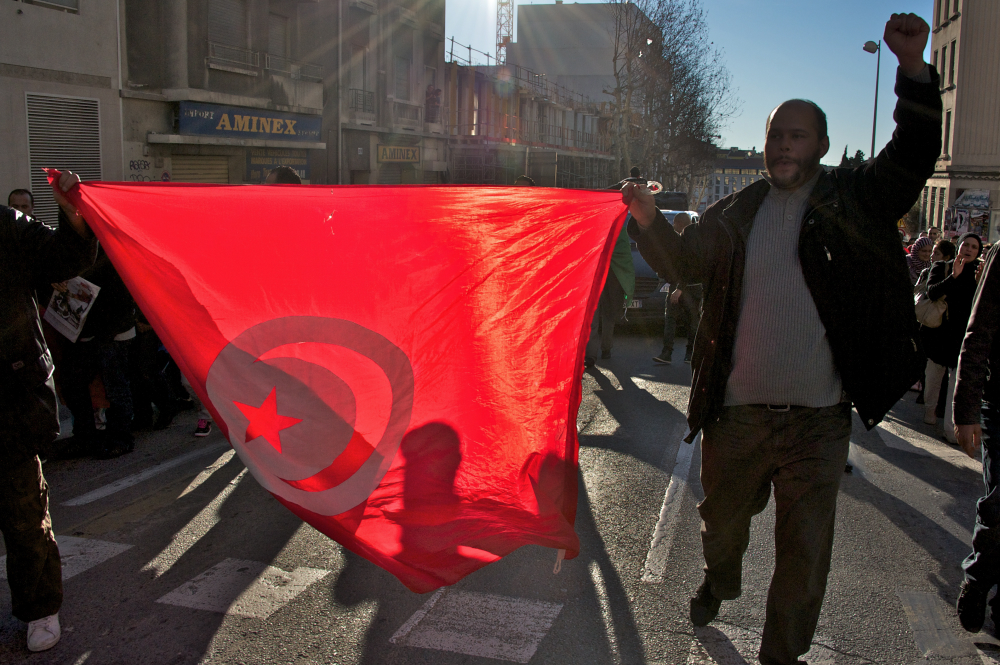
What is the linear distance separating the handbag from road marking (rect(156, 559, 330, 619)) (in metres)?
5.33

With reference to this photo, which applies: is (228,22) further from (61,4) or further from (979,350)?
(979,350)

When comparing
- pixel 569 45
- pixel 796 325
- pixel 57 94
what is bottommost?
pixel 796 325

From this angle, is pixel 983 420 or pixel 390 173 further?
pixel 390 173

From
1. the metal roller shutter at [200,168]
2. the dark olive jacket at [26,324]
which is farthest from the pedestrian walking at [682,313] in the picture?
the metal roller shutter at [200,168]

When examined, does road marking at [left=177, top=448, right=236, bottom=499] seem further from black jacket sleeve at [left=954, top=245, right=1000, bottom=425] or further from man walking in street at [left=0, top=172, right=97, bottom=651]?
black jacket sleeve at [left=954, top=245, right=1000, bottom=425]

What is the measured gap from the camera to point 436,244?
352 centimetres

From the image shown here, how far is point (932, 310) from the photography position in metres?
6.72

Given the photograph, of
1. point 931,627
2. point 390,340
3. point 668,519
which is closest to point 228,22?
point 668,519

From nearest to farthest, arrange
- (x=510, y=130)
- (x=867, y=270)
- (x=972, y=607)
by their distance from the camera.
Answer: (x=867, y=270) < (x=972, y=607) < (x=510, y=130)

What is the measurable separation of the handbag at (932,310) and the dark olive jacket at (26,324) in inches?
244

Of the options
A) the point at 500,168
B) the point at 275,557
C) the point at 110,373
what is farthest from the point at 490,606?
the point at 500,168

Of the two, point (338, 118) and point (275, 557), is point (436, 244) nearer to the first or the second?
point (275, 557)

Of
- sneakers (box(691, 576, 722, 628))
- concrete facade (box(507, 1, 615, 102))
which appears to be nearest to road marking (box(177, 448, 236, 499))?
sneakers (box(691, 576, 722, 628))

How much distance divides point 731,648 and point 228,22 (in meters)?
21.2
